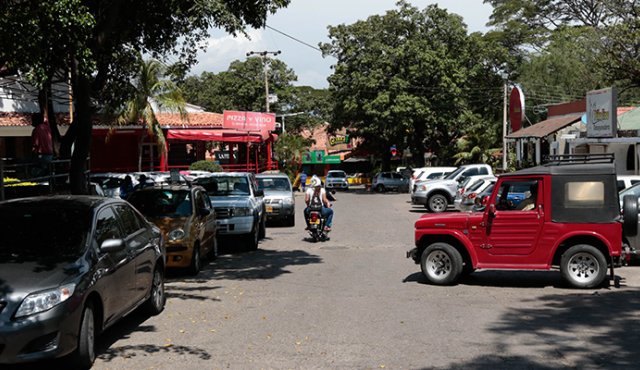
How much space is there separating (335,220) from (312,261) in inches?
436

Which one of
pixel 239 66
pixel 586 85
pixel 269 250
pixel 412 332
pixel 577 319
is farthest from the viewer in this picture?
pixel 239 66

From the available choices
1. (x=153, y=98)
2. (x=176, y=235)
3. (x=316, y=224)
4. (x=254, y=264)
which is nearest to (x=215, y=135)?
(x=153, y=98)

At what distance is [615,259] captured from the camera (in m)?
10.9

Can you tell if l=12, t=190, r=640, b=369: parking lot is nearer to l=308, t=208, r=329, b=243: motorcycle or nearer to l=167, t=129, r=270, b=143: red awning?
l=308, t=208, r=329, b=243: motorcycle

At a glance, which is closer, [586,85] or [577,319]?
[577,319]

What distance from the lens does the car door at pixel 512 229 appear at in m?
11.0

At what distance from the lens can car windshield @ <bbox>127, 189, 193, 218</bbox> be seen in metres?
13.3

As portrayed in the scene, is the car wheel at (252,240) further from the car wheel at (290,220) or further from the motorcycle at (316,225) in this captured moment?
the car wheel at (290,220)

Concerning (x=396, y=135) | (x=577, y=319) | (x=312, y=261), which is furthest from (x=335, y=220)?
(x=396, y=135)

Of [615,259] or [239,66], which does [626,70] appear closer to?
[615,259]

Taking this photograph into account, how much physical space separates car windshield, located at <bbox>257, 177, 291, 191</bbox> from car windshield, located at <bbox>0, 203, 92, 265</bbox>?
16.5m

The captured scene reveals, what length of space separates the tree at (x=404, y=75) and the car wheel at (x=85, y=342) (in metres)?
40.6

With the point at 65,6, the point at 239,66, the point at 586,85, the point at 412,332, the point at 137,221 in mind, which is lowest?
the point at 412,332

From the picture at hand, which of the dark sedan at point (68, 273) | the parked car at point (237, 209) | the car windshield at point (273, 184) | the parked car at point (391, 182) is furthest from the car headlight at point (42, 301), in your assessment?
the parked car at point (391, 182)
